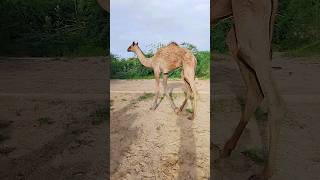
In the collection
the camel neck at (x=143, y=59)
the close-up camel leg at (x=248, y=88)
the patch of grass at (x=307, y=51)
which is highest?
the patch of grass at (x=307, y=51)

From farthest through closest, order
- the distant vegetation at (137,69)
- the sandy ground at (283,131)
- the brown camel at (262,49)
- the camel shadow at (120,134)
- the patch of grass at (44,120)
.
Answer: the distant vegetation at (137,69) → the patch of grass at (44,120) → the camel shadow at (120,134) → the sandy ground at (283,131) → the brown camel at (262,49)

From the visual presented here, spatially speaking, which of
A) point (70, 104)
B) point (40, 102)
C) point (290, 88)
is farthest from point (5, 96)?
point (290, 88)

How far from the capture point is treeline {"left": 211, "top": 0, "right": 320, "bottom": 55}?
9.36 meters

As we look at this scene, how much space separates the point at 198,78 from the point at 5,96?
3.66 metres

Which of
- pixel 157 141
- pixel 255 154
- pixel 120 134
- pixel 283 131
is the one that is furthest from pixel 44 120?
pixel 283 131

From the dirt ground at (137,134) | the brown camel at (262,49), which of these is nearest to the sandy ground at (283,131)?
the dirt ground at (137,134)

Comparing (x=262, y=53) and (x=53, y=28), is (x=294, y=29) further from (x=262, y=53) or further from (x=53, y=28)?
(x=262, y=53)

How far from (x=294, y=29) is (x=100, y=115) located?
6.74m

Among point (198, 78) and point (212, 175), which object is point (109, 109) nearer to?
point (212, 175)

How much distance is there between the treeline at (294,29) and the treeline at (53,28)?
9.02ft

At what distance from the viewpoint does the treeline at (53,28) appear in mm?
9172

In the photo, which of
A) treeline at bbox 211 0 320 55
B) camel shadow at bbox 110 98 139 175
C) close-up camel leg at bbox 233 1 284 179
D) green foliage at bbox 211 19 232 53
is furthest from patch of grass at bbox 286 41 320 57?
close-up camel leg at bbox 233 1 284 179

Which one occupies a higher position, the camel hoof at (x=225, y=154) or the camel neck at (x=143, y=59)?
the camel neck at (x=143, y=59)

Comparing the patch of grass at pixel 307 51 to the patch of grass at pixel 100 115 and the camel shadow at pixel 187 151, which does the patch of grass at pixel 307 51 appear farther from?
the patch of grass at pixel 100 115
